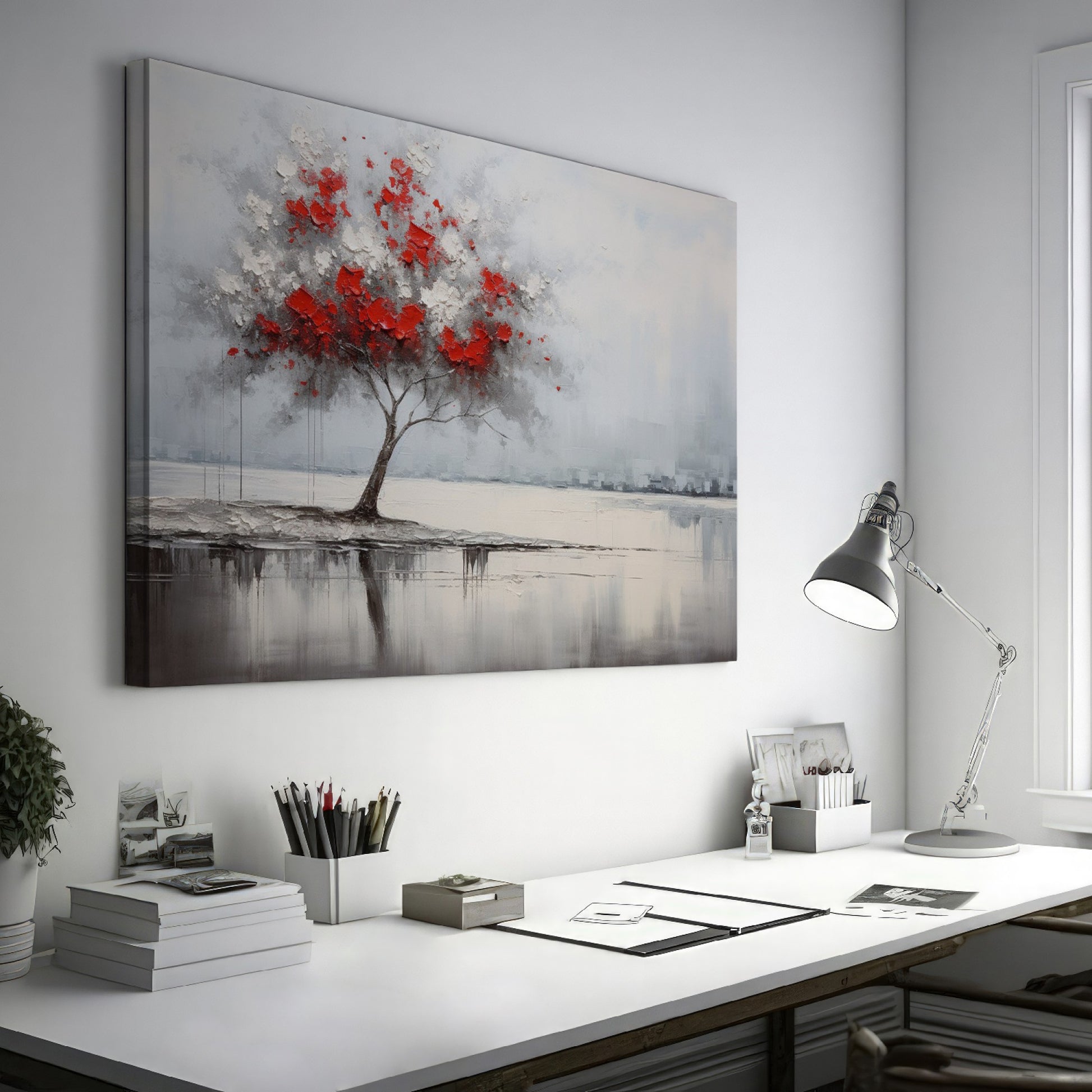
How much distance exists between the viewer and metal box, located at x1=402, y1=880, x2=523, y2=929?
83.4 inches

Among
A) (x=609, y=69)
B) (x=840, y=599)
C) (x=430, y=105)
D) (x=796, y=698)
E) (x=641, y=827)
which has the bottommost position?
(x=641, y=827)

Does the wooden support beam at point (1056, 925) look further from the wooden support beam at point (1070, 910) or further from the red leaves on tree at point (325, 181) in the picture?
the red leaves on tree at point (325, 181)

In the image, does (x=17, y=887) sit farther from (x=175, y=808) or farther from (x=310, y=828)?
(x=310, y=828)

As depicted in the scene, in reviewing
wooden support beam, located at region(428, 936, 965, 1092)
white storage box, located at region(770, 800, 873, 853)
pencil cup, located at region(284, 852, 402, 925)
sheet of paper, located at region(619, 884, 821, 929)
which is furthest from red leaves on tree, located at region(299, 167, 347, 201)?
white storage box, located at region(770, 800, 873, 853)

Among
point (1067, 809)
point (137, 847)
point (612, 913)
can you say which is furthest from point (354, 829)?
point (1067, 809)

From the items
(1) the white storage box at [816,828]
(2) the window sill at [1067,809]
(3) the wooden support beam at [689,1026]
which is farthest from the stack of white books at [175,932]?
(2) the window sill at [1067,809]

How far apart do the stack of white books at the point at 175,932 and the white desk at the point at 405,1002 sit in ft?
0.08

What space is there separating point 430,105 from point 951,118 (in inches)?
61.7

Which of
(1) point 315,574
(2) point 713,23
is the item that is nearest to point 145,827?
(1) point 315,574

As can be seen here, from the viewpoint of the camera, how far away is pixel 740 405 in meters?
3.04

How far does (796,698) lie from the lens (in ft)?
10.4

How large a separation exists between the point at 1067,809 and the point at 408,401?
1.81m

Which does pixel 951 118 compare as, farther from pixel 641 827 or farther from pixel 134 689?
pixel 134 689

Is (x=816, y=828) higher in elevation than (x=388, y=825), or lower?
Result: lower
